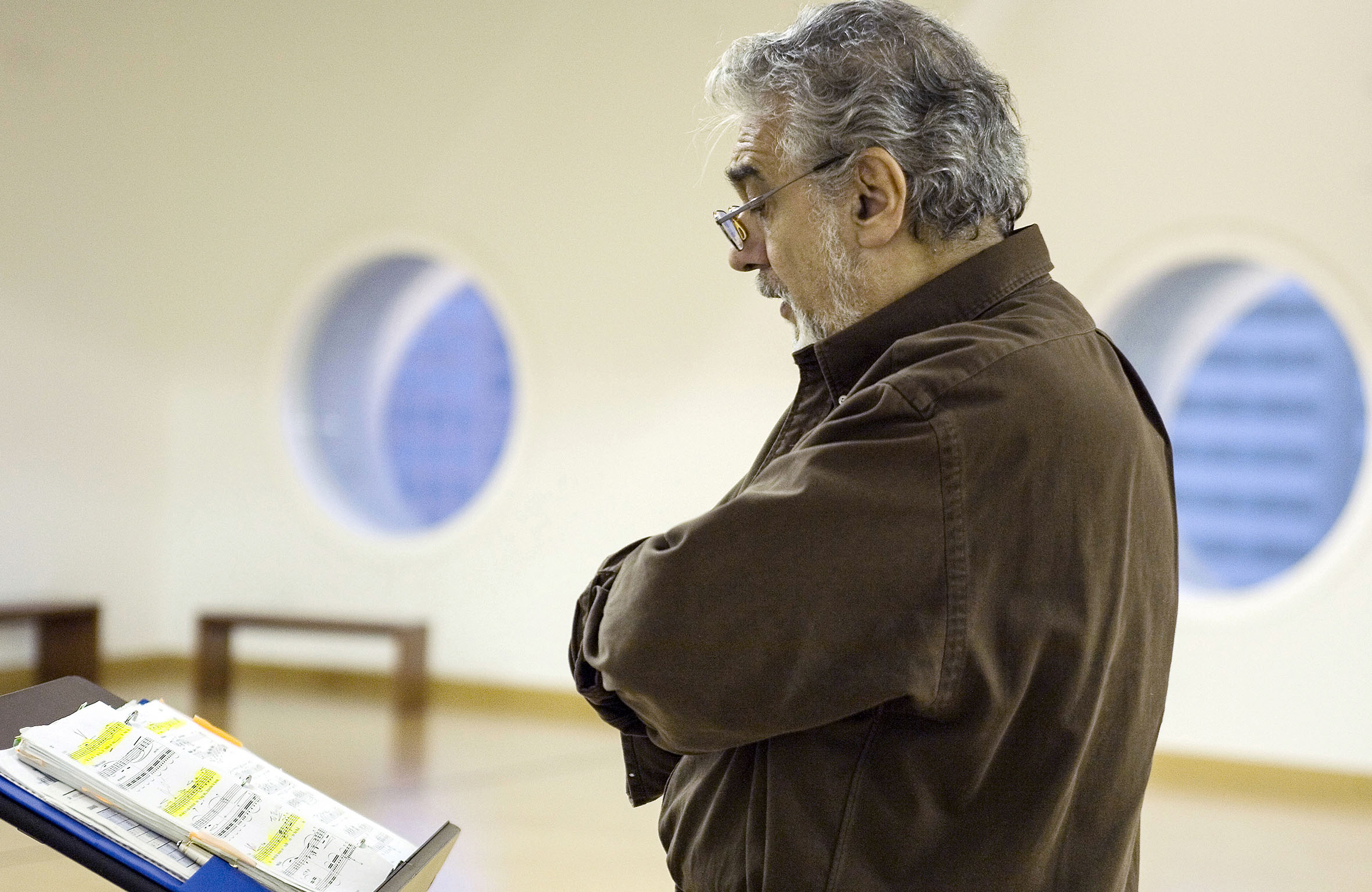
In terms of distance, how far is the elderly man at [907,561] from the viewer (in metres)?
1.24

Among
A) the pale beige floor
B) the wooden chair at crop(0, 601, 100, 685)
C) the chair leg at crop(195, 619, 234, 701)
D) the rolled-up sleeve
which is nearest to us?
the rolled-up sleeve

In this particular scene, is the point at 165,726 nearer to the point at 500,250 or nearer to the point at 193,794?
the point at 193,794

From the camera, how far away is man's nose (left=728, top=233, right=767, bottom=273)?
1.58 metres

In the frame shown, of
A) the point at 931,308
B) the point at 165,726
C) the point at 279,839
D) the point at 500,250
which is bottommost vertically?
the point at 279,839

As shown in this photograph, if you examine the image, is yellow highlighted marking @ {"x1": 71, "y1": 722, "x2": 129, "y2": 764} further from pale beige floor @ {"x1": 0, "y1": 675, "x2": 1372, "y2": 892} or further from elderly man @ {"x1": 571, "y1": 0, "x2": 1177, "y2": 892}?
pale beige floor @ {"x1": 0, "y1": 675, "x2": 1372, "y2": 892}

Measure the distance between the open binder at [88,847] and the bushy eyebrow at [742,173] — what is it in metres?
0.93

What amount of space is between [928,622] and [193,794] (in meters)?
0.99

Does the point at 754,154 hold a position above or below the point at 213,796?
above

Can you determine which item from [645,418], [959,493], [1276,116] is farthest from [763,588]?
[645,418]

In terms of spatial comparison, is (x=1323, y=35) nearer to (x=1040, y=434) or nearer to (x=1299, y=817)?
(x=1299, y=817)

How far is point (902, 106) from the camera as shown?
4.70 ft

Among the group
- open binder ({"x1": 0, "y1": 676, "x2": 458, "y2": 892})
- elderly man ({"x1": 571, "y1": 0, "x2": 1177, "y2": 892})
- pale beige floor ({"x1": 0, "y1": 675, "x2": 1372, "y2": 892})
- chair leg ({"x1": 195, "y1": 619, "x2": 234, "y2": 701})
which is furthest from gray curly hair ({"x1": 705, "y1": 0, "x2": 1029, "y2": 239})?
chair leg ({"x1": 195, "y1": 619, "x2": 234, "y2": 701})

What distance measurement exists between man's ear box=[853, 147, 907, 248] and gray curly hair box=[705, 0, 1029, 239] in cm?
1

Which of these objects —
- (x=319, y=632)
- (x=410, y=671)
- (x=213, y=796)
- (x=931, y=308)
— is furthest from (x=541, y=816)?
(x=931, y=308)
